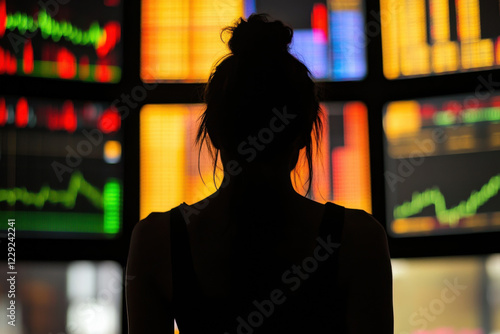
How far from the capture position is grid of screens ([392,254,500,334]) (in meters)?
2.14

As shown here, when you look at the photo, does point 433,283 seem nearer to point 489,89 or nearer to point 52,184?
point 489,89

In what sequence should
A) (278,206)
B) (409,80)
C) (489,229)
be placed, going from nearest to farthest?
(278,206), (489,229), (409,80)

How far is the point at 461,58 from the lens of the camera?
2.26 meters

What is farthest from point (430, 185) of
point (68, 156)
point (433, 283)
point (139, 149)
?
point (68, 156)

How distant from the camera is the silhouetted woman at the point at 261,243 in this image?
2.68ft

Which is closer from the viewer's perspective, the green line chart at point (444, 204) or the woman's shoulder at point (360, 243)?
the woman's shoulder at point (360, 243)

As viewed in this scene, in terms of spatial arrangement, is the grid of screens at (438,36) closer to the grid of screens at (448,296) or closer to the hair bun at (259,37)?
the grid of screens at (448,296)

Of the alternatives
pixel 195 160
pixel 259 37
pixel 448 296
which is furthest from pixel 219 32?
pixel 259 37

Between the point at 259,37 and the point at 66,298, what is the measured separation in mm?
1612

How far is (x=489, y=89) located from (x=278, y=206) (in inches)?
64.6

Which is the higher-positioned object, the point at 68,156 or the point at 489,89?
the point at 489,89

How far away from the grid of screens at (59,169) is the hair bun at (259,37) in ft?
4.88

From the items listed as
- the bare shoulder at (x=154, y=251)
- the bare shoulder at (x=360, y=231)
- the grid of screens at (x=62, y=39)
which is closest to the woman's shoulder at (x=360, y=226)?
the bare shoulder at (x=360, y=231)

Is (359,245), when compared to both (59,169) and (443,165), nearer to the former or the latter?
(443,165)
